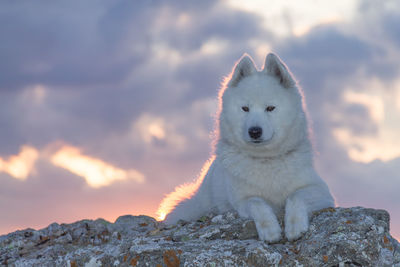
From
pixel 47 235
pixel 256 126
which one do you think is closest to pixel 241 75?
pixel 256 126

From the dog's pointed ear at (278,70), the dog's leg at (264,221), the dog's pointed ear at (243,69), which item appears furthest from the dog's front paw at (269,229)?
the dog's pointed ear at (243,69)

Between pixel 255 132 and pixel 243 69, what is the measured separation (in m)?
1.17

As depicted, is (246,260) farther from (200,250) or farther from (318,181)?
(318,181)

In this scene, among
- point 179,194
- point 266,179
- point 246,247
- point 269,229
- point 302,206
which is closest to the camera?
point 246,247

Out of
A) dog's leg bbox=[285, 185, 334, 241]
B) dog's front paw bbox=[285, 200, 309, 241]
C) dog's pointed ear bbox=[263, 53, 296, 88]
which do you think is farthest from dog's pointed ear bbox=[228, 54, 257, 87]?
dog's front paw bbox=[285, 200, 309, 241]

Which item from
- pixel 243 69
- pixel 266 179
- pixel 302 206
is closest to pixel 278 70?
pixel 243 69

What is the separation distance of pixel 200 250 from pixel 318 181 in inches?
90.2

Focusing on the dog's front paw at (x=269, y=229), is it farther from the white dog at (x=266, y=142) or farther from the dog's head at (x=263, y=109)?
the dog's head at (x=263, y=109)

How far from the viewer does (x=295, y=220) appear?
5090 mm

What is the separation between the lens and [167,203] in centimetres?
834

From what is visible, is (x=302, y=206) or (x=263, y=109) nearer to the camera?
(x=302, y=206)

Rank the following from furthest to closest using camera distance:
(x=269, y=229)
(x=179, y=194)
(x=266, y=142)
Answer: (x=179, y=194), (x=266, y=142), (x=269, y=229)

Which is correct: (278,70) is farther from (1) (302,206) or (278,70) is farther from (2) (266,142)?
(1) (302,206)

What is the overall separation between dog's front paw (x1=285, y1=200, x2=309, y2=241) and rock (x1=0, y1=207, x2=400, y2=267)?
0.07 m
